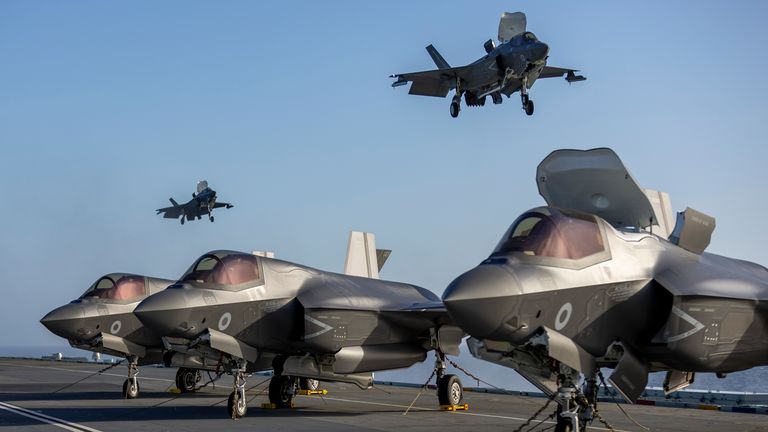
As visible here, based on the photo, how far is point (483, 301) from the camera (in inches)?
358

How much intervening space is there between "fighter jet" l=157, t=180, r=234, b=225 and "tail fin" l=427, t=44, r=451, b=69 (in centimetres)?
2233

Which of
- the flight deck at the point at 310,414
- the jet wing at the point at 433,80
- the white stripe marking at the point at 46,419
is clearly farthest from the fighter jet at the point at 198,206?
the white stripe marking at the point at 46,419

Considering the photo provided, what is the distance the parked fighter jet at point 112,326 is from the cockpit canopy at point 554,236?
15.1 meters

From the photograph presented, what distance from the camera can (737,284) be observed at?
426 inches

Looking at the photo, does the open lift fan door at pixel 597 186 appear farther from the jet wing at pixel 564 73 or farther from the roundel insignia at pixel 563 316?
the jet wing at pixel 564 73

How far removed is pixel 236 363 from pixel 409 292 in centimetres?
543

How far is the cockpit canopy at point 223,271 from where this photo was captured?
57.1ft

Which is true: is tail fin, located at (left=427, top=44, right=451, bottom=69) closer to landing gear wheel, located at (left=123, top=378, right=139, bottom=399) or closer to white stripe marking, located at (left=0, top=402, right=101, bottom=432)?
landing gear wheel, located at (left=123, top=378, right=139, bottom=399)

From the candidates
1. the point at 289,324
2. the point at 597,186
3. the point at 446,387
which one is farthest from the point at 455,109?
the point at 597,186

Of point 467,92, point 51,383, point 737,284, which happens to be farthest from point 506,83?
point 737,284

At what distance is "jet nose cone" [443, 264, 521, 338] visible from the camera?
911 cm

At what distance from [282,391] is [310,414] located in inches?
75.4

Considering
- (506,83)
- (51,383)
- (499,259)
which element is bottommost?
(51,383)

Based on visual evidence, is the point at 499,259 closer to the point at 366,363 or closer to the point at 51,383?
the point at 366,363
